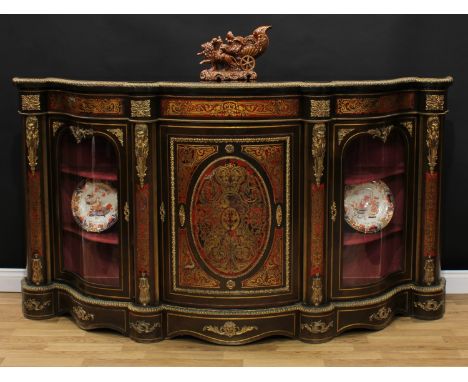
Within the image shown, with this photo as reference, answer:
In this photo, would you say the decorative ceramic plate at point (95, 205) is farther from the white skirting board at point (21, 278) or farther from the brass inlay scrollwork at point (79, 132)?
the white skirting board at point (21, 278)

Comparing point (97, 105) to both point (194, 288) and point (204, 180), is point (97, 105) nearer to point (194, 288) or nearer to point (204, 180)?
point (204, 180)

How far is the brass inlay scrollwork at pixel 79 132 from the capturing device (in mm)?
4430

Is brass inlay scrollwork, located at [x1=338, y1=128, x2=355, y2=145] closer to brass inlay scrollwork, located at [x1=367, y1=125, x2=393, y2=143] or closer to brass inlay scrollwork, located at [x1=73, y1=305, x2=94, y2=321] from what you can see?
brass inlay scrollwork, located at [x1=367, y1=125, x2=393, y2=143]

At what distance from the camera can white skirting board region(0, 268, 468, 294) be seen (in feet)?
17.1

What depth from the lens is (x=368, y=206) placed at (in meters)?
4.55

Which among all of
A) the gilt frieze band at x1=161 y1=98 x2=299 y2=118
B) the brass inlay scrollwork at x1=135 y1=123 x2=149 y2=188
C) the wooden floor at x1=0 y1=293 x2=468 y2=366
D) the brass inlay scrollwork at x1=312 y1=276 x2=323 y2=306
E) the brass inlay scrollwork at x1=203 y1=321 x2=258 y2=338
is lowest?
the wooden floor at x1=0 y1=293 x2=468 y2=366

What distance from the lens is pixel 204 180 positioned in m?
4.30

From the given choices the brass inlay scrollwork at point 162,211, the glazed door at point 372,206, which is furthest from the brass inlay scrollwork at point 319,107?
the brass inlay scrollwork at point 162,211

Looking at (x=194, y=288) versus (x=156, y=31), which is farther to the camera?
(x=156, y=31)

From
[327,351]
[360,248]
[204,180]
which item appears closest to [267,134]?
[204,180]

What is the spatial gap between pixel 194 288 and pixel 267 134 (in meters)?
0.87

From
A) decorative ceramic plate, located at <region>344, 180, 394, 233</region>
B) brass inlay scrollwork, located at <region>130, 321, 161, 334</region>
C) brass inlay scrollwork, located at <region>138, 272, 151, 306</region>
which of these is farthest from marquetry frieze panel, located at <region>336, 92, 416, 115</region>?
brass inlay scrollwork, located at <region>130, 321, 161, 334</region>

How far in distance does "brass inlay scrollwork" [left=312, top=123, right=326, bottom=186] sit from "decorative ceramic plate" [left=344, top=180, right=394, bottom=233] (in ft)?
0.87

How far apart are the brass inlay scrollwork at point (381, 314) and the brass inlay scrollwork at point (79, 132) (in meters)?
1.75
